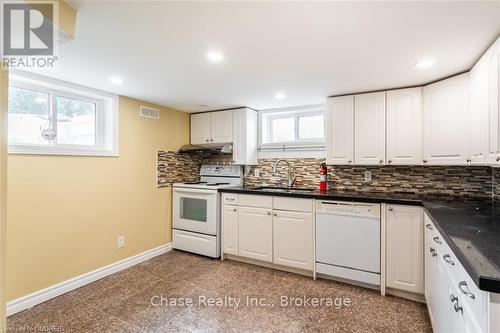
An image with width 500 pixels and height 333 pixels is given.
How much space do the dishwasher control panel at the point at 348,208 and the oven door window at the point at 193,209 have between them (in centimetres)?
152

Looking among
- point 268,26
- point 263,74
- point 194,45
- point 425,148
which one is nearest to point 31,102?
point 194,45

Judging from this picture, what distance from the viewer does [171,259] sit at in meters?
3.31

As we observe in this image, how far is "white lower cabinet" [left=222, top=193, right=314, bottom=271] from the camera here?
2785mm

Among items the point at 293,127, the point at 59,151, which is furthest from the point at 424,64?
the point at 59,151

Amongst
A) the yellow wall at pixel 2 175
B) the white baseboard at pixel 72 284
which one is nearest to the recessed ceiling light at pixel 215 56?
the yellow wall at pixel 2 175

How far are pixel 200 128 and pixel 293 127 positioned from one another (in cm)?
142

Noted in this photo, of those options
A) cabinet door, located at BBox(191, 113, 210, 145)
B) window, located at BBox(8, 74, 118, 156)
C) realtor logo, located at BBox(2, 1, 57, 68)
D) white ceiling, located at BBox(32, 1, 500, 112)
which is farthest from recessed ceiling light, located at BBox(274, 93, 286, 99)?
realtor logo, located at BBox(2, 1, 57, 68)

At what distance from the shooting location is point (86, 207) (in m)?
2.68

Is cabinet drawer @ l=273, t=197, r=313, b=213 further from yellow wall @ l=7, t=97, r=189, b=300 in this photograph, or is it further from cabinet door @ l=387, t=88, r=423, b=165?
yellow wall @ l=7, t=97, r=189, b=300

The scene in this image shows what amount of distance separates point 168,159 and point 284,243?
2010mm

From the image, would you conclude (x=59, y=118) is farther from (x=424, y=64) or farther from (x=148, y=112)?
(x=424, y=64)

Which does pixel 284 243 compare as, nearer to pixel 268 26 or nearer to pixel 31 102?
pixel 268 26

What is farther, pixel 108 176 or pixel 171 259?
pixel 171 259

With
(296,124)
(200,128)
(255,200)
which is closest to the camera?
(255,200)
